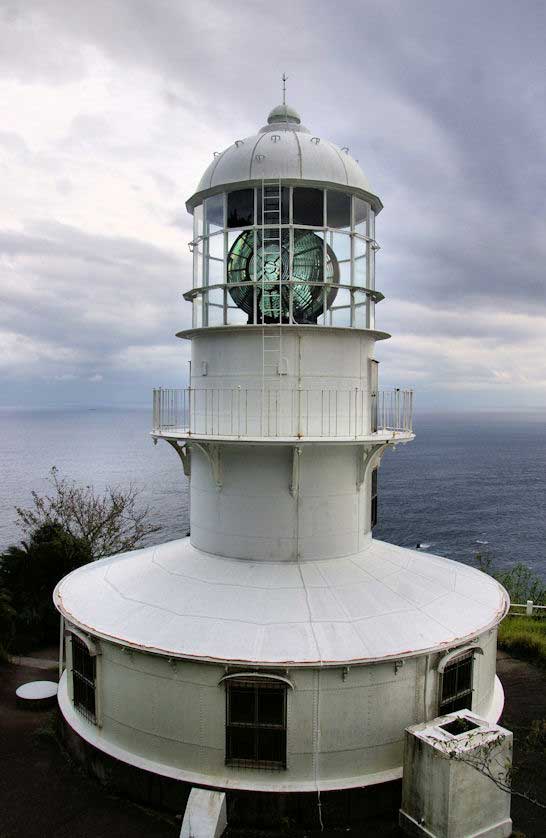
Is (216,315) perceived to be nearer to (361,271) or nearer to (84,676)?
(361,271)

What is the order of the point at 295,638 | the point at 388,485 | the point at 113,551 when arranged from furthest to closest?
the point at 388,485 → the point at 113,551 → the point at 295,638

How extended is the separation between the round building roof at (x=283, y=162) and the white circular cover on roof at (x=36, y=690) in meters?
11.0

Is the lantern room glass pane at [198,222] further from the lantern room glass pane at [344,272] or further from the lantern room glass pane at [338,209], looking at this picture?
the lantern room glass pane at [344,272]

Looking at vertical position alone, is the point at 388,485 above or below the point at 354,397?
below

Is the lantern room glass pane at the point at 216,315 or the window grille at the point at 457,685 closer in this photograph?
the window grille at the point at 457,685

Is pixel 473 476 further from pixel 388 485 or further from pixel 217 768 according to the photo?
pixel 217 768

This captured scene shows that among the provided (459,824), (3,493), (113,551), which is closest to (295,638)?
(459,824)

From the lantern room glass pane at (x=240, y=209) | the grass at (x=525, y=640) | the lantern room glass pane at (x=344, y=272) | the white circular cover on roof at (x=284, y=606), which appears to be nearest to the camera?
the white circular cover on roof at (x=284, y=606)

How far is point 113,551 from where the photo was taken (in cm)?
2781

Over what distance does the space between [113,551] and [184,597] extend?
18394 mm

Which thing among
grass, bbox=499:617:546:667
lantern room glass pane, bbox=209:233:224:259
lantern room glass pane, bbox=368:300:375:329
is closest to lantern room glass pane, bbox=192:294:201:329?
lantern room glass pane, bbox=209:233:224:259

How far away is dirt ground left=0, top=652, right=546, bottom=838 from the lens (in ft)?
30.0

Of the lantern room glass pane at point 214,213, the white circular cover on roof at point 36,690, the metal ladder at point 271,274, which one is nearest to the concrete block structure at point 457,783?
the metal ladder at point 271,274

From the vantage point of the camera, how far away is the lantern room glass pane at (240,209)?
11625 mm
